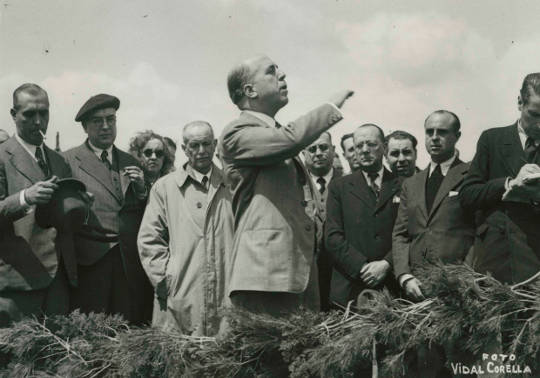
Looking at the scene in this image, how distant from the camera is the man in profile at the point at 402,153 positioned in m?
7.82

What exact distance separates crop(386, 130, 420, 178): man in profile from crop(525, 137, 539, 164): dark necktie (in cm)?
237

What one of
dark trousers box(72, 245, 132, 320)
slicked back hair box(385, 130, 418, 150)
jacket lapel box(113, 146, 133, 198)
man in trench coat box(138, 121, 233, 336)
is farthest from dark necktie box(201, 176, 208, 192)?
slicked back hair box(385, 130, 418, 150)

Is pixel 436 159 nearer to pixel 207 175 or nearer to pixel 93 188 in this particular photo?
pixel 207 175

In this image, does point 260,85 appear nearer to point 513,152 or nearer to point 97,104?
point 513,152

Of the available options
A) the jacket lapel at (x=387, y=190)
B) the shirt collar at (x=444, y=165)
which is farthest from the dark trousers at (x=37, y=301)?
the shirt collar at (x=444, y=165)

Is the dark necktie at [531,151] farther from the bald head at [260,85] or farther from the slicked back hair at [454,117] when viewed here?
the bald head at [260,85]

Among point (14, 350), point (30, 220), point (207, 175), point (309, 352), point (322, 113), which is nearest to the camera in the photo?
point (309, 352)

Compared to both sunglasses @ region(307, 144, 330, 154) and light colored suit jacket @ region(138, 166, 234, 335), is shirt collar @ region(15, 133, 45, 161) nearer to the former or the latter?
light colored suit jacket @ region(138, 166, 234, 335)

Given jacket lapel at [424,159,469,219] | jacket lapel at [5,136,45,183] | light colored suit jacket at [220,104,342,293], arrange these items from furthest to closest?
jacket lapel at [5,136,45,183], jacket lapel at [424,159,469,219], light colored suit jacket at [220,104,342,293]

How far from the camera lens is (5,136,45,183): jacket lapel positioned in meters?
6.63

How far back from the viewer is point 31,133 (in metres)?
6.80

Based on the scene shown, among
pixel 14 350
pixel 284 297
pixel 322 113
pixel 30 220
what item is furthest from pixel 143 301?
pixel 322 113

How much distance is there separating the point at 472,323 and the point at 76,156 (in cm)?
462

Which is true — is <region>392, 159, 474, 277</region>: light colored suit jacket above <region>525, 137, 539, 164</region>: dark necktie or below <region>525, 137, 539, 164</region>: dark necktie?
below
